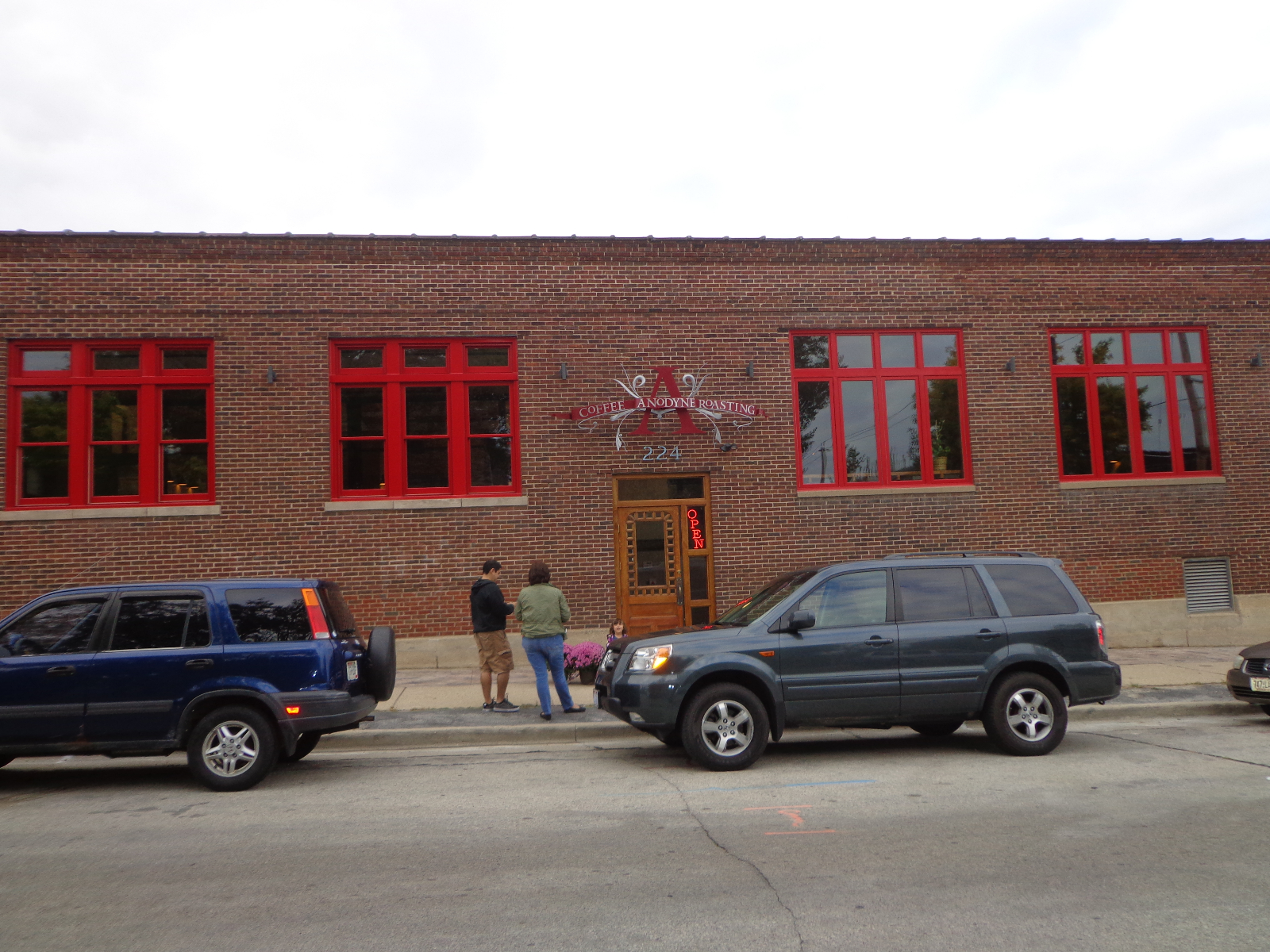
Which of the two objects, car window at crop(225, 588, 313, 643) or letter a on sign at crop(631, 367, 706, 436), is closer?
car window at crop(225, 588, 313, 643)

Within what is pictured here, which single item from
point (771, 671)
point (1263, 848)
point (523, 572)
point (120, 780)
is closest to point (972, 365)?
point (523, 572)

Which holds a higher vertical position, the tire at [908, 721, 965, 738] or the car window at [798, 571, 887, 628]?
the car window at [798, 571, 887, 628]

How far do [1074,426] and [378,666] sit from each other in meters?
12.3

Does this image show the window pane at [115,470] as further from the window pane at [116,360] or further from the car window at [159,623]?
the car window at [159,623]

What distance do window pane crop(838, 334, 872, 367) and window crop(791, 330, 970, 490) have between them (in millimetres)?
13

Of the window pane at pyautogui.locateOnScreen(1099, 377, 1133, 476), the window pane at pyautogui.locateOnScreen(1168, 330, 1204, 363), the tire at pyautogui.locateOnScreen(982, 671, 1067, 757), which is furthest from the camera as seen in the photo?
the window pane at pyautogui.locateOnScreen(1168, 330, 1204, 363)

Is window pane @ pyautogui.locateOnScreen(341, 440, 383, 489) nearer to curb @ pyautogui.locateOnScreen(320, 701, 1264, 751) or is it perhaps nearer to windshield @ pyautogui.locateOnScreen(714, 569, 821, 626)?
curb @ pyautogui.locateOnScreen(320, 701, 1264, 751)

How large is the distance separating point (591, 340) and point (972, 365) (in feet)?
20.3

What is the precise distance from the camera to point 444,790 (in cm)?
761

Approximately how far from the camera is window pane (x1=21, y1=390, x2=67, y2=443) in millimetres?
14047

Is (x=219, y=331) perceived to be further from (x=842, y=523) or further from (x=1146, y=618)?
(x=1146, y=618)

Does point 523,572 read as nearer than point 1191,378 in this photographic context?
Yes

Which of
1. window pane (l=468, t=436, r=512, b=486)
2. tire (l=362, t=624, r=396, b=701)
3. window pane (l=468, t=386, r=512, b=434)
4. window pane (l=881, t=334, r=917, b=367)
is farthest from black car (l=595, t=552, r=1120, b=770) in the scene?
window pane (l=881, t=334, r=917, b=367)

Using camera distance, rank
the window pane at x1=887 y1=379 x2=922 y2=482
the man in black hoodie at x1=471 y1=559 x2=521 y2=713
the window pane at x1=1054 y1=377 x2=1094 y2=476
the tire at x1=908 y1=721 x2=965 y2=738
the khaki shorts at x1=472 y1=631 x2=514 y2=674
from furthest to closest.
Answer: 1. the window pane at x1=1054 y1=377 x2=1094 y2=476
2. the window pane at x1=887 y1=379 x2=922 y2=482
3. the khaki shorts at x1=472 y1=631 x2=514 y2=674
4. the man in black hoodie at x1=471 y1=559 x2=521 y2=713
5. the tire at x1=908 y1=721 x2=965 y2=738
